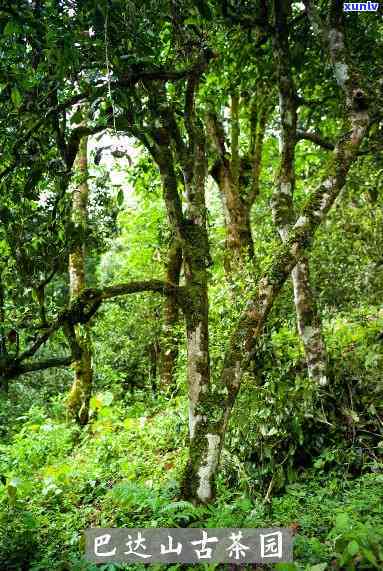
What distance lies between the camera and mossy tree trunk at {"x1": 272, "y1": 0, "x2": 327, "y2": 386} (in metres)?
5.05

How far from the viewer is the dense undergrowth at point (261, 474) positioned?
351 cm

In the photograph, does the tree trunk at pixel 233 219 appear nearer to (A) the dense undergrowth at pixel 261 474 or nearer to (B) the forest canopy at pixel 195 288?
(B) the forest canopy at pixel 195 288

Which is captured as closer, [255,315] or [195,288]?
[255,315]

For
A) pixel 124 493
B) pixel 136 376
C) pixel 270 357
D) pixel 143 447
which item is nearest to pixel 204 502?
pixel 124 493

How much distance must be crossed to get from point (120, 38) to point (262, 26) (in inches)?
104

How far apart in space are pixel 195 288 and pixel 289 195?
69.1 inches

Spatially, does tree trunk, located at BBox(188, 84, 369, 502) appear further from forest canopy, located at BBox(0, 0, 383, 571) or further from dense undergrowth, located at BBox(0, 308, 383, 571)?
dense undergrowth, located at BBox(0, 308, 383, 571)

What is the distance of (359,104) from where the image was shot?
4004 millimetres

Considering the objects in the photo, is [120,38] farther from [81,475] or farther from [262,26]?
[81,475]

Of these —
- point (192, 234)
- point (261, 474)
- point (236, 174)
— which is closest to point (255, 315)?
point (192, 234)

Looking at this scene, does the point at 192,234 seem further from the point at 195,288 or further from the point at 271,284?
the point at 271,284

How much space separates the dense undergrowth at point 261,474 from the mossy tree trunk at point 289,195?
365mm

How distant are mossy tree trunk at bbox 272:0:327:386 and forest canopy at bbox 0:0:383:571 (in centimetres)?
2

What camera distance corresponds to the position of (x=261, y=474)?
5.07 m
